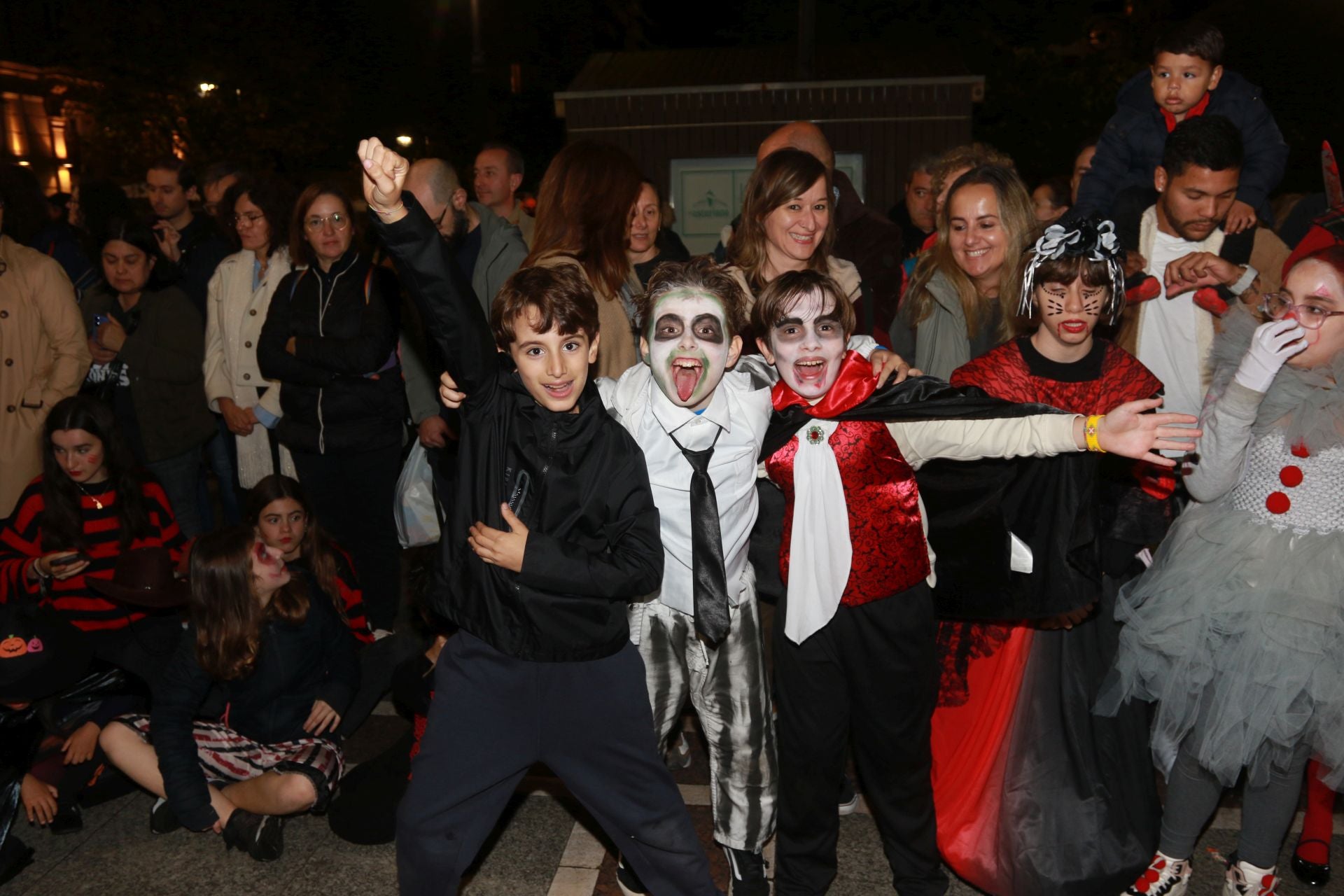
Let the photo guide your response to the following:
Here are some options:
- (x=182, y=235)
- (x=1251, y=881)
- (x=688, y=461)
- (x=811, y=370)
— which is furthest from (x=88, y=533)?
(x=1251, y=881)

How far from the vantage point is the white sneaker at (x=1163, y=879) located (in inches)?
142

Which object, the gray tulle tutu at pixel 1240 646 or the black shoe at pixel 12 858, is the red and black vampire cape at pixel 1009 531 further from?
the black shoe at pixel 12 858

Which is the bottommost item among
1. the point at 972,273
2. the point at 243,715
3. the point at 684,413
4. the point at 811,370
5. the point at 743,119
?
the point at 243,715

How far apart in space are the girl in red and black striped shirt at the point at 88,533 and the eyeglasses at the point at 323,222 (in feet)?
4.11

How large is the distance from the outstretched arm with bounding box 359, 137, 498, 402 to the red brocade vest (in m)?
0.96

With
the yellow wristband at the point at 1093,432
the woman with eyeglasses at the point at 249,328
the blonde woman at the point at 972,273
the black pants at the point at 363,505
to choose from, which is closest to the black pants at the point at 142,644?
the black pants at the point at 363,505

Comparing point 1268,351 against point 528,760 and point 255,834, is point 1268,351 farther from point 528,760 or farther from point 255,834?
point 255,834

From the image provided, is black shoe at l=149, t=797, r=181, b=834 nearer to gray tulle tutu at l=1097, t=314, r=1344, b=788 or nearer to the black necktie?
the black necktie

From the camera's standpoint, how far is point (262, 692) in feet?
14.2

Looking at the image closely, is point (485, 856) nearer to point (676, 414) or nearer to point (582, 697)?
point (582, 697)

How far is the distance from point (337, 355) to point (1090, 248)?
3425 millimetres

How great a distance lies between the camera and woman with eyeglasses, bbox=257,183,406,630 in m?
5.41

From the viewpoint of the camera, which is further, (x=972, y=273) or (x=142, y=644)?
(x=142, y=644)

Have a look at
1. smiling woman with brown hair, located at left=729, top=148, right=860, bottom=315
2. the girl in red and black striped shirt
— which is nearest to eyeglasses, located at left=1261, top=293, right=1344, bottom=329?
smiling woman with brown hair, located at left=729, top=148, right=860, bottom=315
